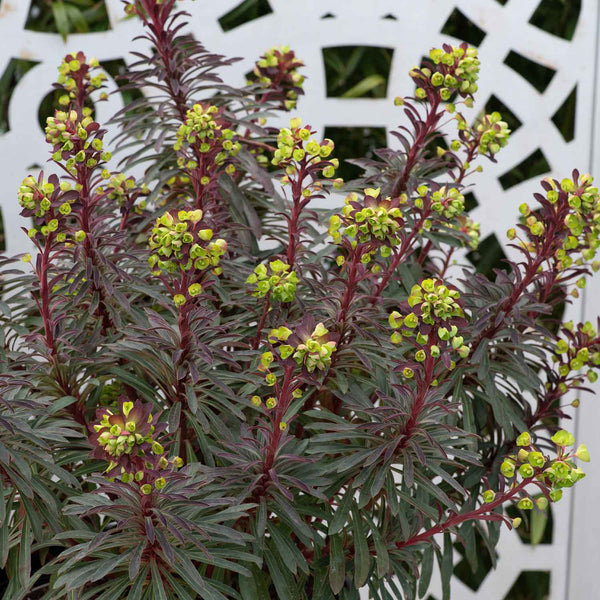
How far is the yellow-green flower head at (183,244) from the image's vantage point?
915mm

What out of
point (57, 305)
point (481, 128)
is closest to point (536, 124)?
point (481, 128)

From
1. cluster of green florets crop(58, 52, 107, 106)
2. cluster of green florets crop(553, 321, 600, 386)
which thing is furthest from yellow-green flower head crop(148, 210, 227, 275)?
cluster of green florets crop(553, 321, 600, 386)

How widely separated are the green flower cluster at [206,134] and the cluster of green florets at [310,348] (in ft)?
1.22

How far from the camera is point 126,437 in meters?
0.81

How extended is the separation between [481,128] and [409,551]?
661 mm

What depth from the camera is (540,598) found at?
227 centimetres

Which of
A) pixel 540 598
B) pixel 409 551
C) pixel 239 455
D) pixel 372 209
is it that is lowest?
pixel 540 598

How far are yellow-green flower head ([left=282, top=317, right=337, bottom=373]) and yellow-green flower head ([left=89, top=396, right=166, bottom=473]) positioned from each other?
0.54 feet

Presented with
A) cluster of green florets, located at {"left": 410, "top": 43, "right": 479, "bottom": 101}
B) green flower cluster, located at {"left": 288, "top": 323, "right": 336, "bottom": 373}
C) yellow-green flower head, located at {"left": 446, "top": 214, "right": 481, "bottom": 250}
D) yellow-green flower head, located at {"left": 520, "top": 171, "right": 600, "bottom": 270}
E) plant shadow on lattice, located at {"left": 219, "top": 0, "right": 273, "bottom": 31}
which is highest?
plant shadow on lattice, located at {"left": 219, "top": 0, "right": 273, "bottom": 31}

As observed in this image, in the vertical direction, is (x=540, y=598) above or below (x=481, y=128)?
below

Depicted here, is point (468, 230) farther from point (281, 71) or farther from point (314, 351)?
point (314, 351)

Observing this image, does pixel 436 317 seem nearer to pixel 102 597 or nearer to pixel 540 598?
pixel 102 597

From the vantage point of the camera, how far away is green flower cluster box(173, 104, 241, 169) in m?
1.14

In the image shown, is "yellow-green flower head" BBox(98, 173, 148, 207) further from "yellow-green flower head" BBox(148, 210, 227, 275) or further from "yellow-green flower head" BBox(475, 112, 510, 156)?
"yellow-green flower head" BBox(475, 112, 510, 156)
